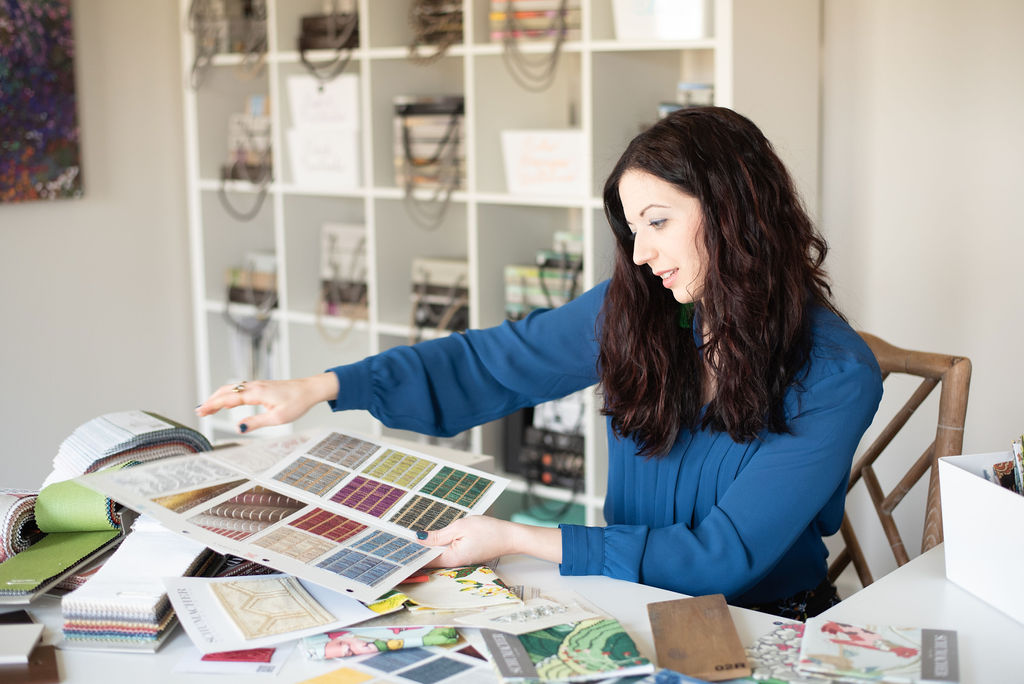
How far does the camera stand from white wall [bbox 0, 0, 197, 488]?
3.04 metres

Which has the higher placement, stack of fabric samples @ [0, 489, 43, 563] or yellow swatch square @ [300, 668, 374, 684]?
stack of fabric samples @ [0, 489, 43, 563]

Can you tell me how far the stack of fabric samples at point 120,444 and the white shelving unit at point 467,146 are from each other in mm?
1023

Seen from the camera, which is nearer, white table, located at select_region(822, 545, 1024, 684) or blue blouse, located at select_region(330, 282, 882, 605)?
white table, located at select_region(822, 545, 1024, 684)

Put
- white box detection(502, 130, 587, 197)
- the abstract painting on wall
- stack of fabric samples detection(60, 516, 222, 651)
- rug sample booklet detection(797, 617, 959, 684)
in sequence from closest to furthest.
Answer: rug sample booklet detection(797, 617, 959, 684) < stack of fabric samples detection(60, 516, 222, 651) < white box detection(502, 130, 587, 197) < the abstract painting on wall

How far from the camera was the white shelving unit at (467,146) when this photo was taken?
2.40m

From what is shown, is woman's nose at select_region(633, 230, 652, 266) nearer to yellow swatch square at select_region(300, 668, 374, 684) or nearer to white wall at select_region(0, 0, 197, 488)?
yellow swatch square at select_region(300, 668, 374, 684)

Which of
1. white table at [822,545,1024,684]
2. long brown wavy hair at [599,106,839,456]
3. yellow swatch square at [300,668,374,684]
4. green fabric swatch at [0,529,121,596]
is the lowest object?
white table at [822,545,1024,684]

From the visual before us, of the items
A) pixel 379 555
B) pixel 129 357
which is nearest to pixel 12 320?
pixel 129 357

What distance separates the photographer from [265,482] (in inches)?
53.3

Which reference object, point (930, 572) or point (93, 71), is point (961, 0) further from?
point (93, 71)

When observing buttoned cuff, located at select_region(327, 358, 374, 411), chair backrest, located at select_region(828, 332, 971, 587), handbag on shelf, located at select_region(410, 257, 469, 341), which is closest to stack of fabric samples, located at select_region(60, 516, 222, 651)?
buttoned cuff, located at select_region(327, 358, 374, 411)

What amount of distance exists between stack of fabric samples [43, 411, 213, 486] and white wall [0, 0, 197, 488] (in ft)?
5.57

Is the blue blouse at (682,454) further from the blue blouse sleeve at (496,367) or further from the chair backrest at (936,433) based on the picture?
the chair backrest at (936,433)

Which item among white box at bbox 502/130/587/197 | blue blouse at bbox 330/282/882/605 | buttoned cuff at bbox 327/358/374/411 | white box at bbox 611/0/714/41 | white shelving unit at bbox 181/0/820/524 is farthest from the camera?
white box at bbox 502/130/587/197
